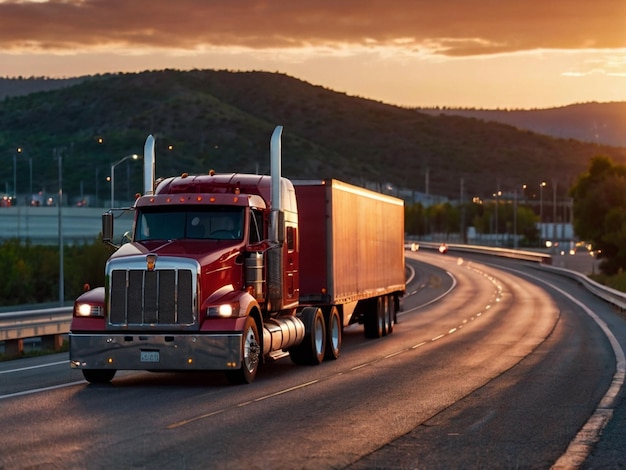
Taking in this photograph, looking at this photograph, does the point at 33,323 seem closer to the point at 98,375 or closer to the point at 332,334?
the point at 332,334

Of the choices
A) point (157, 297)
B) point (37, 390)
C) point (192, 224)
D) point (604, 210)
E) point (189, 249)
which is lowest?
point (37, 390)

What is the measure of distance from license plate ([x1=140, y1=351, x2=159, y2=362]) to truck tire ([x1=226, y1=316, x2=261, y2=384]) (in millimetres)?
1181

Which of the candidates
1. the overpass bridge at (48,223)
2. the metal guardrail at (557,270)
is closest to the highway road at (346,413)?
the metal guardrail at (557,270)

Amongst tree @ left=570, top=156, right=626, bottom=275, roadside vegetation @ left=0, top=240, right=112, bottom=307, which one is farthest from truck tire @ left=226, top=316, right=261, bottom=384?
tree @ left=570, top=156, right=626, bottom=275

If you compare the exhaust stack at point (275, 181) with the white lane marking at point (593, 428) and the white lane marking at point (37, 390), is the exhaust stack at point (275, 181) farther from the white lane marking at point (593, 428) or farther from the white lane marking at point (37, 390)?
the white lane marking at point (593, 428)

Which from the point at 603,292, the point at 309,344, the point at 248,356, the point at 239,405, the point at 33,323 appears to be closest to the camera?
the point at 239,405

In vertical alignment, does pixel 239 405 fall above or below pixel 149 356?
below

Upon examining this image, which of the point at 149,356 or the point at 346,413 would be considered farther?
the point at 149,356

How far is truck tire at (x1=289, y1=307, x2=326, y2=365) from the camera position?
24.5m

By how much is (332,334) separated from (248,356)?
6.40 m

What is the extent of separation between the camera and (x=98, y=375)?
20469 mm

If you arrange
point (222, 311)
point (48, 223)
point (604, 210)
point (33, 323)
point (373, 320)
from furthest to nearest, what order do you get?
point (48, 223), point (604, 210), point (373, 320), point (33, 323), point (222, 311)

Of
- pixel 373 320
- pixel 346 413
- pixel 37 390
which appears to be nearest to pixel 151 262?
pixel 37 390

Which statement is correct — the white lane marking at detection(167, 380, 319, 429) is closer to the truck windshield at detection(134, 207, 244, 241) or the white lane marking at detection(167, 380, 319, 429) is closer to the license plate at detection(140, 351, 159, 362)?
the license plate at detection(140, 351, 159, 362)
